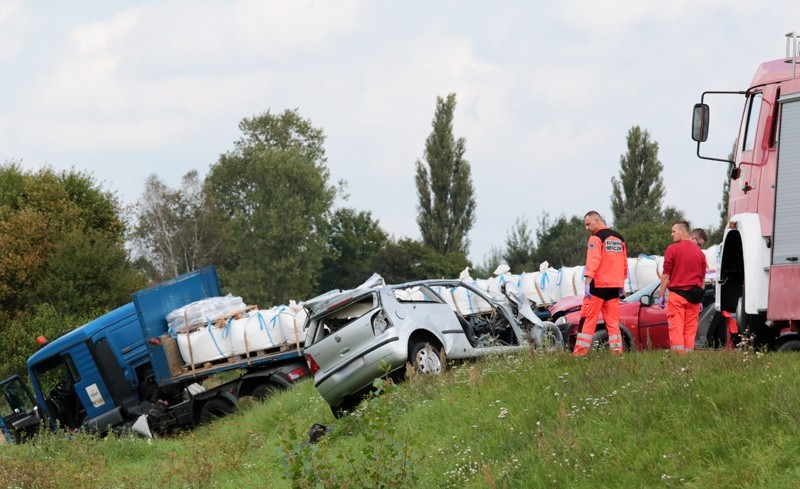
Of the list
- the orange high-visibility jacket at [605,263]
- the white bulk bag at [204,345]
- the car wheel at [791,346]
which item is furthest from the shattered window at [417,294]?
the white bulk bag at [204,345]

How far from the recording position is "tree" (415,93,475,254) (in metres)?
62.4

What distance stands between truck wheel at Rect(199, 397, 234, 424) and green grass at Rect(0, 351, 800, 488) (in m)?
6.68

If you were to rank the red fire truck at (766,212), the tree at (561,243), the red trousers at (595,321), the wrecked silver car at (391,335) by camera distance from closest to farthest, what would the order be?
the red fire truck at (766,212) < the red trousers at (595,321) < the wrecked silver car at (391,335) < the tree at (561,243)

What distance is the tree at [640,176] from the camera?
5797 centimetres

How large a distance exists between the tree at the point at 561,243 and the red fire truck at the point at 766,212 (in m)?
43.5

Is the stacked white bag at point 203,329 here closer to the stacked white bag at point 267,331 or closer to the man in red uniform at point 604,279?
the stacked white bag at point 267,331

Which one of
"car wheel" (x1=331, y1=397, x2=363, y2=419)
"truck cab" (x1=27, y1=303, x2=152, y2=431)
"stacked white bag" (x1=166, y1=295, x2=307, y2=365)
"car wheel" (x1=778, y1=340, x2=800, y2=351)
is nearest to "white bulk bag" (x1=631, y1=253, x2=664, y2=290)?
"stacked white bag" (x1=166, y1=295, x2=307, y2=365)

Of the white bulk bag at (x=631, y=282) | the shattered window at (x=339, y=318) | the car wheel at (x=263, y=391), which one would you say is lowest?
the car wheel at (x=263, y=391)

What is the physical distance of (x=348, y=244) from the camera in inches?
2835

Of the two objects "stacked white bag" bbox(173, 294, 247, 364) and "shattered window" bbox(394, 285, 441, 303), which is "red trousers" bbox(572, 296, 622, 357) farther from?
"stacked white bag" bbox(173, 294, 247, 364)

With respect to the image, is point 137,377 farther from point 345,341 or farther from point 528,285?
point 345,341

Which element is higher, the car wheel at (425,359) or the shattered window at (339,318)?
the shattered window at (339,318)

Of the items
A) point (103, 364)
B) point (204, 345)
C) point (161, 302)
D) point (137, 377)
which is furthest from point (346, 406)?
point (103, 364)

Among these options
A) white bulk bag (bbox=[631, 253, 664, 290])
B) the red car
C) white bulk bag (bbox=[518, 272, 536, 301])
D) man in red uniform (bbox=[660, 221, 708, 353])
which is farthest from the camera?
white bulk bag (bbox=[518, 272, 536, 301])
